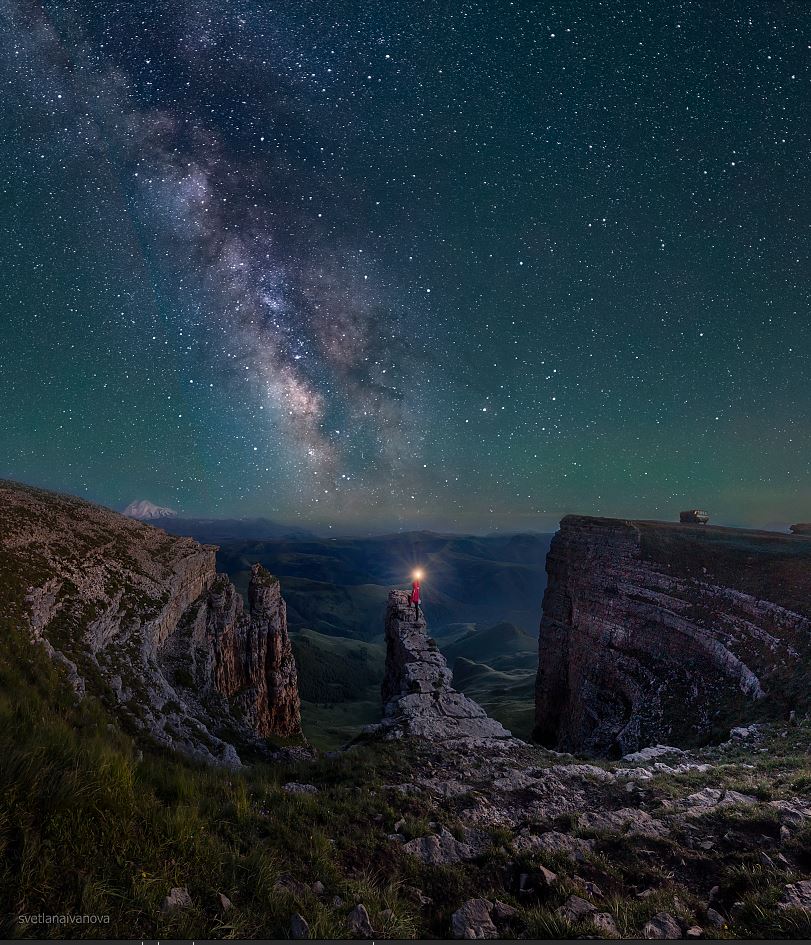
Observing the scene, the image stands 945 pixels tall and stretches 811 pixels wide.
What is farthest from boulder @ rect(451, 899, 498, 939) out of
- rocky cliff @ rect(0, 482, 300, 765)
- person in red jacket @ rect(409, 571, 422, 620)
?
person in red jacket @ rect(409, 571, 422, 620)

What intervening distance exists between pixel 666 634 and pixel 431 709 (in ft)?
77.6

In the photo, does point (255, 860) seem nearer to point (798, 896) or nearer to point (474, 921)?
point (474, 921)

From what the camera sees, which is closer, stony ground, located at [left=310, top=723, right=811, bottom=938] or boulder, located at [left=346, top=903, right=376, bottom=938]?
boulder, located at [left=346, top=903, right=376, bottom=938]

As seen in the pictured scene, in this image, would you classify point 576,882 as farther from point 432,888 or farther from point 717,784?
point 717,784

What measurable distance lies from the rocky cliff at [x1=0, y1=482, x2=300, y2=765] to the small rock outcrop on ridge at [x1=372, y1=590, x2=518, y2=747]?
6.05m

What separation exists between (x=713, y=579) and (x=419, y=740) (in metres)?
31.5

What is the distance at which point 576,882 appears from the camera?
20.4ft

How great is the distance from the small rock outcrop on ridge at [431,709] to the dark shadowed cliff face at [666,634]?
11.6 meters

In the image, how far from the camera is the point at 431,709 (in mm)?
16984

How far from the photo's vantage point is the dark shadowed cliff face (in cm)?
2180

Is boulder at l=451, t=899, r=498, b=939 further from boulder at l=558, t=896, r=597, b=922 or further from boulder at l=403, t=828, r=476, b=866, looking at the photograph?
boulder at l=403, t=828, r=476, b=866

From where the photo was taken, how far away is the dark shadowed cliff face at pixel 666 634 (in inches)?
858

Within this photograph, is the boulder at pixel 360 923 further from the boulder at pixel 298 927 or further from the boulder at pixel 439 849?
the boulder at pixel 439 849

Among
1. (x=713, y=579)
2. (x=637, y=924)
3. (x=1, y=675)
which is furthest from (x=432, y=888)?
(x=713, y=579)
